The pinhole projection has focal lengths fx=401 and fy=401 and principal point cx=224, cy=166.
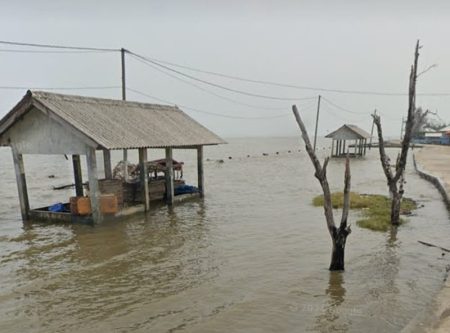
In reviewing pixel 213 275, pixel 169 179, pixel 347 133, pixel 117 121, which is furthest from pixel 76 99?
pixel 347 133

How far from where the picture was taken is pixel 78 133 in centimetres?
1335

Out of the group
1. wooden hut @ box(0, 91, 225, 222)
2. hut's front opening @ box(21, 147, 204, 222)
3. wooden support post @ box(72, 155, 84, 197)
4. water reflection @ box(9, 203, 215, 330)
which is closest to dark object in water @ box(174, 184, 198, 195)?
hut's front opening @ box(21, 147, 204, 222)

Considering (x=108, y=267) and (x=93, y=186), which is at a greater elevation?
(x=93, y=186)

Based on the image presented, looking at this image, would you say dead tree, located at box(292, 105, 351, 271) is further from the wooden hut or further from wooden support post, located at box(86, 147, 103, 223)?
wooden support post, located at box(86, 147, 103, 223)

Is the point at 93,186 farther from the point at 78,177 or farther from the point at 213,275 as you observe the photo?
the point at 213,275

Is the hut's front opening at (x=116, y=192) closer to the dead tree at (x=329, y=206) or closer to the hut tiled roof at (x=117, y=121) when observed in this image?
the hut tiled roof at (x=117, y=121)

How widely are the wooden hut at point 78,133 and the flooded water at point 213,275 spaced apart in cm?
180

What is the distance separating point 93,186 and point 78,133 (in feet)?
6.26

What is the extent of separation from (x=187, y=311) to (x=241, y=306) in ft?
3.57

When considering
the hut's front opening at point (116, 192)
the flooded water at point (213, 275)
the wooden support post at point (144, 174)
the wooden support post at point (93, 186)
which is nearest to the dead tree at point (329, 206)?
the flooded water at point (213, 275)

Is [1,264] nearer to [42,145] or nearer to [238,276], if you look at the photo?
[42,145]

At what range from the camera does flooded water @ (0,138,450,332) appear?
7528mm

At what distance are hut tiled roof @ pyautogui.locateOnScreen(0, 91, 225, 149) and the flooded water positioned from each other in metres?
3.22

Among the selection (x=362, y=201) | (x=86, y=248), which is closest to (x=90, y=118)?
(x=86, y=248)
